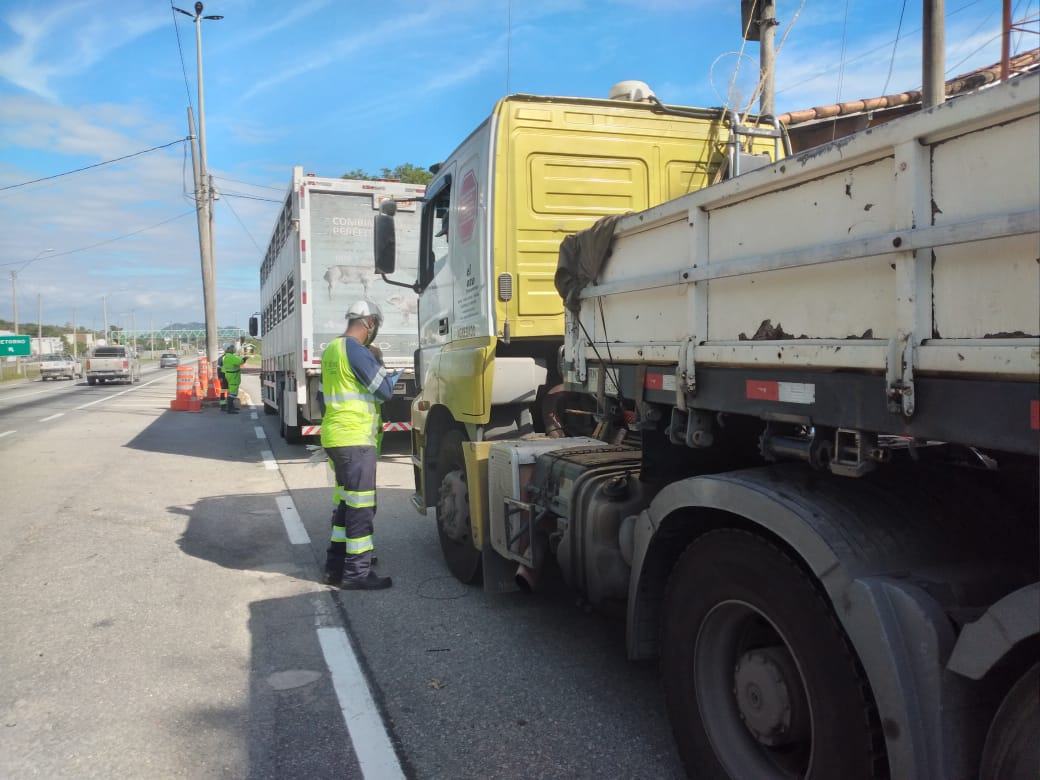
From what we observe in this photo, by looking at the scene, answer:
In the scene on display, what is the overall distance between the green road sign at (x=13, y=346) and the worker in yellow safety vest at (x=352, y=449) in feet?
172

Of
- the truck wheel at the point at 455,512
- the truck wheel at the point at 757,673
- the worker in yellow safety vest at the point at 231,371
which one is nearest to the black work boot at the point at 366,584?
the truck wheel at the point at 455,512

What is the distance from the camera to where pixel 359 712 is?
A: 349 centimetres

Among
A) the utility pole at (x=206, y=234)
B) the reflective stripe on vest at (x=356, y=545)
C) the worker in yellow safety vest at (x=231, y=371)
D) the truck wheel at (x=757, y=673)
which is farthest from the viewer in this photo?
the utility pole at (x=206, y=234)

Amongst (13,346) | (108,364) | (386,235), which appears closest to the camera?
(386,235)

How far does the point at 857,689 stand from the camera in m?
2.04

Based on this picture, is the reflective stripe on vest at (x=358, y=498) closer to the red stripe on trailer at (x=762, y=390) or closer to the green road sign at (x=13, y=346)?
the red stripe on trailer at (x=762, y=390)

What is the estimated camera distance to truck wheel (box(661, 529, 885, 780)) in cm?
209

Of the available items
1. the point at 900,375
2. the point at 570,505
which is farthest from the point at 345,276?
the point at 900,375

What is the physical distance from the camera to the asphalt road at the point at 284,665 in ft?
10.3

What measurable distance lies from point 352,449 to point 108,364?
38.9 meters

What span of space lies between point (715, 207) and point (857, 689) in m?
1.58

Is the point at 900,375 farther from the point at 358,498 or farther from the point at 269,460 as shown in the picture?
the point at 269,460

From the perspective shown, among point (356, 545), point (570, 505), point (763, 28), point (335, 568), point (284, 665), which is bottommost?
point (284, 665)

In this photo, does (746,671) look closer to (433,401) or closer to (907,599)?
(907,599)
